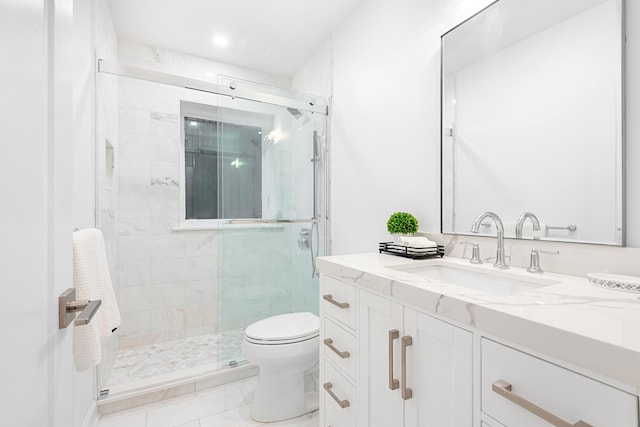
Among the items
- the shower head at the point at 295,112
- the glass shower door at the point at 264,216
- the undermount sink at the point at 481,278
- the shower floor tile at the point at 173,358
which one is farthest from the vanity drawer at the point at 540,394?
the shower head at the point at 295,112

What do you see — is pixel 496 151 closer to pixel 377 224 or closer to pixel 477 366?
pixel 377 224

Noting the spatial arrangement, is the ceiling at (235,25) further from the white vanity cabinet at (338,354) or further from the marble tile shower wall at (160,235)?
the white vanity cabinet at (338,354)

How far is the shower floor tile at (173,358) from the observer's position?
6.68 ft

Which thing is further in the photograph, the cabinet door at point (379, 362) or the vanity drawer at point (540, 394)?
the cabinet door at point (379, 362)

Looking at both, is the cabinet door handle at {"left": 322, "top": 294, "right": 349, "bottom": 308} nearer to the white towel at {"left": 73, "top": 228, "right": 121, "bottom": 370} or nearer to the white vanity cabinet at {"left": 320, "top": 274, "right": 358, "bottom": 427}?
the white vanity cabinet at {"left": 320, "top": 274, "right": 358, "bottom": 427}

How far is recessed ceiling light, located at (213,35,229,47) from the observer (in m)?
2.44

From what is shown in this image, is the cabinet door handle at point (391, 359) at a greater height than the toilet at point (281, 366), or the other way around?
the cabinet door handle at point (391, 359)

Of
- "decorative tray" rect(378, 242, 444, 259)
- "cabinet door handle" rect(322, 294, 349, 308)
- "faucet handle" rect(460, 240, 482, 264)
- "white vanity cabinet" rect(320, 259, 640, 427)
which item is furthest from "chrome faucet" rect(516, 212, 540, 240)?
"cabinet door handle" rect(322, 294, 349, 308)

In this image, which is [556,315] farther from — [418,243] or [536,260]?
[418,243]

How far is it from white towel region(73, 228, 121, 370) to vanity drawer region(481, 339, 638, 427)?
1.18 meters

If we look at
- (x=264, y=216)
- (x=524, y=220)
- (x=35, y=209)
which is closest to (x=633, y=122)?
(x=524, y=220)

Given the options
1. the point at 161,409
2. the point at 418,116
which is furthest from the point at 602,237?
the point at 161,409

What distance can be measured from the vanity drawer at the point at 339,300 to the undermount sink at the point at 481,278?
0.69 ft

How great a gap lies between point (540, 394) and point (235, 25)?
8.73ft
